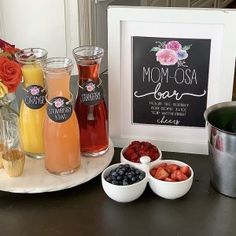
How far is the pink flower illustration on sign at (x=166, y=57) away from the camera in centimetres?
111

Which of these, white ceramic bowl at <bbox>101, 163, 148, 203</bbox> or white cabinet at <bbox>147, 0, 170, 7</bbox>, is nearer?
white ceramic bowl at <bbox>101, 163, 148, 203</bbox>

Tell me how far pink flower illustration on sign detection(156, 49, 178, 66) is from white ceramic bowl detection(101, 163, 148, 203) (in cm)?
28

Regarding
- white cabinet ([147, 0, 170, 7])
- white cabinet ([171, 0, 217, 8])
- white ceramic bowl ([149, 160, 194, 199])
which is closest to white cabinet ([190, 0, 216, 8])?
white cabinet ([171, 0, 217, 8])

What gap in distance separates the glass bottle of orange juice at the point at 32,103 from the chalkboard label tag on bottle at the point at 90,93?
0.08 meters

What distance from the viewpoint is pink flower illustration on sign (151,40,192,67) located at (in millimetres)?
1104

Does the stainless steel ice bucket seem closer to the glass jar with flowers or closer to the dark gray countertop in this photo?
the dark gray countertop

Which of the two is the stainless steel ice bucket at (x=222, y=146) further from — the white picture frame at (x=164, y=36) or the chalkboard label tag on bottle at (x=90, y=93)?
the chalkboard label tag on bottle at (x=90, y=93)

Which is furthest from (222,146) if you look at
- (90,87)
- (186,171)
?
(90,87)

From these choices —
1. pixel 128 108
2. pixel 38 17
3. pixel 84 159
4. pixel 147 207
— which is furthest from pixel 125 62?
pixel 38 17

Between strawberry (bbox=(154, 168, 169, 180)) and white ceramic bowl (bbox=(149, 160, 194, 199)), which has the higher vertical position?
strawberry (bbox=(154, 168, 169, 180))

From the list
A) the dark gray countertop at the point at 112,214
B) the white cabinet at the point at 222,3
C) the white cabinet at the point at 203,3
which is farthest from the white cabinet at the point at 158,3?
the dark gray countertop at the point at 112,214

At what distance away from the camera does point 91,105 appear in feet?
3.57

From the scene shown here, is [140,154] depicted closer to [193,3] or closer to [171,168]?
[171,168]

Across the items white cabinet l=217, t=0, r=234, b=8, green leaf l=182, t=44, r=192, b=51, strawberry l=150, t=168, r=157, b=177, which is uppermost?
green leaf l=182, t=44, r=192, b=51
